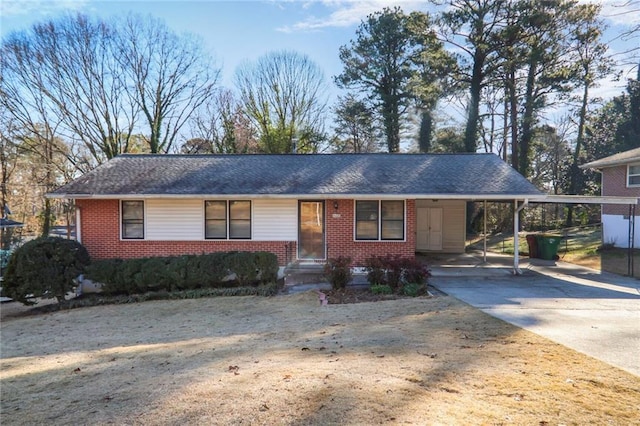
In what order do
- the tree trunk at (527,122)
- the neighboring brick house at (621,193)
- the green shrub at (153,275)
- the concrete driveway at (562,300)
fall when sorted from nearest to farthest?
the concrete driveway at (562,300) → the green shrub at (153,275) → the neighboring brick house at (621,193) → the tree trunk at (527,122)

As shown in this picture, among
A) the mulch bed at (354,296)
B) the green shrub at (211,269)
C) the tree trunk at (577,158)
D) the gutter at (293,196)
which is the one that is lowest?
the mulch bed at (354,296)

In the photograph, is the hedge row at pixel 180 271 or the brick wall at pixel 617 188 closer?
the hedge row at pixel 180 271

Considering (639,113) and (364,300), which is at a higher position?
(639,113)

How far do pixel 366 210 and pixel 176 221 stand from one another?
607cm

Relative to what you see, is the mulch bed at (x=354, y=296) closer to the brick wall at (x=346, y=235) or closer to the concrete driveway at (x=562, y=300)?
the concrete driveway at (x=562, y=300)

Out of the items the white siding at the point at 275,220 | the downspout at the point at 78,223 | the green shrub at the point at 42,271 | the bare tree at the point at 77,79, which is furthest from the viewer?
the bare tree at the point at 77,79

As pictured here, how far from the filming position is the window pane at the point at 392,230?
40.7 feet

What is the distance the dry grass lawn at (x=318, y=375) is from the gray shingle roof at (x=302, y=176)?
494cm

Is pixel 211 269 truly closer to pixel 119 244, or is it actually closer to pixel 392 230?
pixel 119 244

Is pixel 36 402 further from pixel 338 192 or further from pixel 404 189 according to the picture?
pixel 404 189

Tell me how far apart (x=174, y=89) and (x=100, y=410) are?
26.4 m

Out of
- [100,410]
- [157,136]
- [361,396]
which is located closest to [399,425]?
[361,396]

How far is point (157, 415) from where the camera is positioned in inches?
134

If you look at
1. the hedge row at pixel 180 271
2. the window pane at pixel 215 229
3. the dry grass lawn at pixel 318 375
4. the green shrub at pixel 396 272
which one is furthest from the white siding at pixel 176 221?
the green shrub at pixel 396 272
